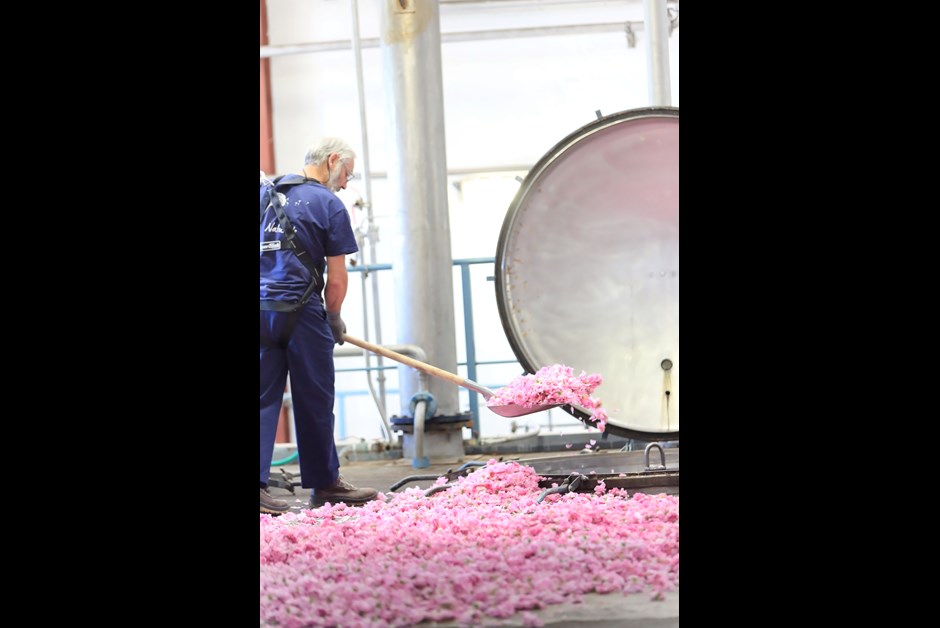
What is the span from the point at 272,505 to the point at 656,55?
11.3 feet

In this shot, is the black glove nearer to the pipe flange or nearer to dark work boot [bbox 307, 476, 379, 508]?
dark work boot [bbox 307, 476, 379, 508]

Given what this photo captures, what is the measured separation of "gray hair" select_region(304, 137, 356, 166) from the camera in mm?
3766

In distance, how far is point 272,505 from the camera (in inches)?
143

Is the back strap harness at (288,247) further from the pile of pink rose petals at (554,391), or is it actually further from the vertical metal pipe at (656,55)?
the vertical metal pipe at (656,55)

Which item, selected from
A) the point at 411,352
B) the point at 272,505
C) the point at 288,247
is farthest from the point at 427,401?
the point at 288,247

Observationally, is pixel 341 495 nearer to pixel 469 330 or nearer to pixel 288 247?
pixel 288 247

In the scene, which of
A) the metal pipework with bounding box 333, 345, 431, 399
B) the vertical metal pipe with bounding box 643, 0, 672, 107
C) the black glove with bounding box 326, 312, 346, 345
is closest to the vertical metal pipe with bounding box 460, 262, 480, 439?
the metal pipework with bounding box 333, 345, 431, 399

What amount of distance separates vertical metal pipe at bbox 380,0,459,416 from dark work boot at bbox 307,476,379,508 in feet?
4.46

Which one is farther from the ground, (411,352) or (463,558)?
(411,352)

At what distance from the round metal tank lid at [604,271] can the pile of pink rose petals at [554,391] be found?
23 centimetres

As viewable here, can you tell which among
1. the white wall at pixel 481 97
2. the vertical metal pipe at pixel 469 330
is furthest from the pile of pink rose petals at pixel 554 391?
the white wall at pixel 481 97

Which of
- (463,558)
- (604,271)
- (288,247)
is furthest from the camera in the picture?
(604,271)
